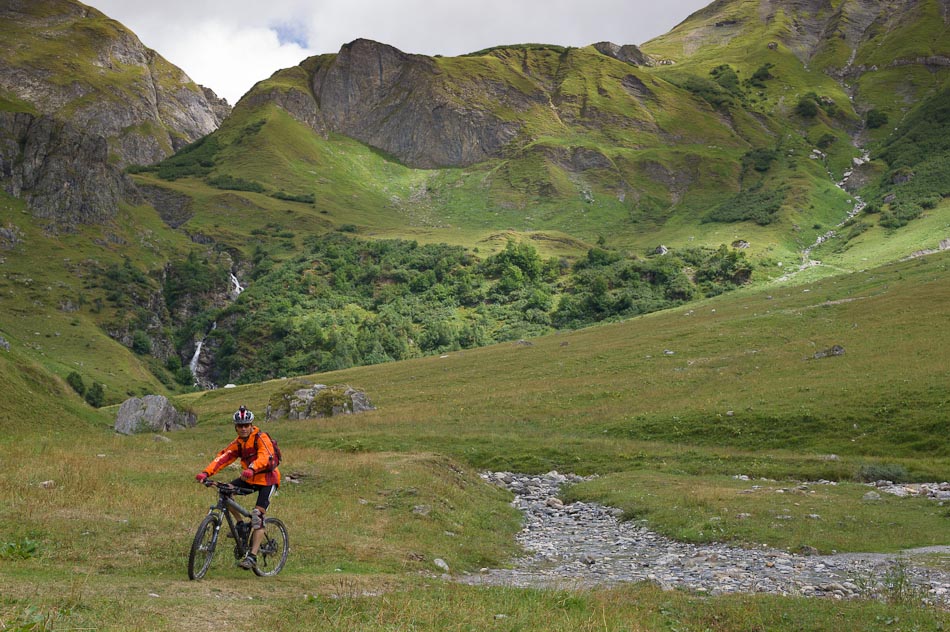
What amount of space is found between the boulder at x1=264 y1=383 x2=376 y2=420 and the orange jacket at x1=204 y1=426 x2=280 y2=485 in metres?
44.5

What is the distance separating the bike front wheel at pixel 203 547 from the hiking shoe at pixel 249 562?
2.26 ft

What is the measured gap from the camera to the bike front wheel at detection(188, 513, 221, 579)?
46.6 feet

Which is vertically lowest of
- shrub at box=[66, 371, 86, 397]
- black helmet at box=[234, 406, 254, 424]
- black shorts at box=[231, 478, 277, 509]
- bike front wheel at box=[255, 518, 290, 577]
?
bike front wheel at box=[255, 518, 290, 577]

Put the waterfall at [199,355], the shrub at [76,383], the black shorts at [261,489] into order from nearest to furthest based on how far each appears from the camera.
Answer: the black shorts at [261,489] → the shrub at [76,383] → the waterfall at [199,355]

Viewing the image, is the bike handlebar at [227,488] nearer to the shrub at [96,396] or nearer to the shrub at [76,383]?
the shrub at [76,383]

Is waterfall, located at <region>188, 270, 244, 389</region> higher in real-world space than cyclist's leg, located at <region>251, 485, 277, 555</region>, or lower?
higher

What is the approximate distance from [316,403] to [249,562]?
46.7 meters

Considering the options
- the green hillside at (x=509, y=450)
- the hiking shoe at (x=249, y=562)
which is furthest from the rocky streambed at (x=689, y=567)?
the hiking shoe at (x=249, y=562)

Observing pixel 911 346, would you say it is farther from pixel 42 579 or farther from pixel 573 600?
pixel 42 579

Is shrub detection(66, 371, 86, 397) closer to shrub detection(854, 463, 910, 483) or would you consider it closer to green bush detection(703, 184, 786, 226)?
shrub detection(854, 463, 910, 483)

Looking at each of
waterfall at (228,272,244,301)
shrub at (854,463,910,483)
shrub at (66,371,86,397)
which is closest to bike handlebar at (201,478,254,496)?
shrub at (854,463,910,483)

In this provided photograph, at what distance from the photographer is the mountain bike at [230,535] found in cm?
1435

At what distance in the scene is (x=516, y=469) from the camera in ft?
131

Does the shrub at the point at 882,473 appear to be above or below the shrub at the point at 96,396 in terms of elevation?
below
